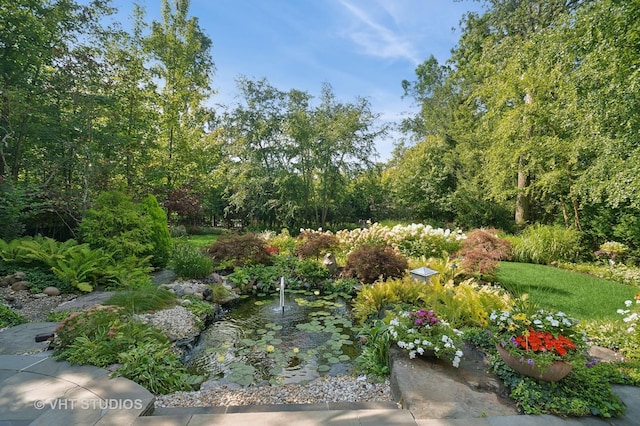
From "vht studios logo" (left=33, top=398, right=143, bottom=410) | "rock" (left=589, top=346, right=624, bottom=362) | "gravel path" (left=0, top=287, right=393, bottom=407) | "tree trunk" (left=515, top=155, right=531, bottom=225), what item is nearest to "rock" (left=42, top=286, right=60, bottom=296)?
"vht studios logo" (left=33, top=398, right=143, bottom=410)

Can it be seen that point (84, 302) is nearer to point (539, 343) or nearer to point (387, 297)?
point (387, 297)

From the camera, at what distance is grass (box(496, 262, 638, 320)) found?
15.6 feet

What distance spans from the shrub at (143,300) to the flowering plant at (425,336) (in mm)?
3441

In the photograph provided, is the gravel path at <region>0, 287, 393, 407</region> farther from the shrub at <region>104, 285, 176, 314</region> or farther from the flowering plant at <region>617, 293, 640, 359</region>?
the flowering plant at <region>617, 293, 640, 359</region>

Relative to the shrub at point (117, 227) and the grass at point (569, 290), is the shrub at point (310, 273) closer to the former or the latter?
the shrub at point (117, 227)

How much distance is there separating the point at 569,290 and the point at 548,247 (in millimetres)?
3456

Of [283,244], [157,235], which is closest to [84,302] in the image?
[157,235]

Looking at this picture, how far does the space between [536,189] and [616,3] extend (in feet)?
25.7

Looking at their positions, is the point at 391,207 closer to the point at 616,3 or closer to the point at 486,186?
the point at 486,186

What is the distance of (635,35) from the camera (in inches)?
188

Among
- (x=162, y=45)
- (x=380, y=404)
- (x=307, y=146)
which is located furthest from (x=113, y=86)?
(x=380, y=404)

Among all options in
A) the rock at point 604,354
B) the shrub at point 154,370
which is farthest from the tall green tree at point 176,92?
the rock at point 604,354

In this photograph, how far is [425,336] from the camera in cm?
312

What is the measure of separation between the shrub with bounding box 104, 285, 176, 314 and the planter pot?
4424 mm
